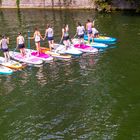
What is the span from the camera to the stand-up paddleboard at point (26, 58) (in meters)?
36.1

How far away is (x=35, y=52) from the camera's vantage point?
3831 centimetres

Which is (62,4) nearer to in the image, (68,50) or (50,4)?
(50,4)

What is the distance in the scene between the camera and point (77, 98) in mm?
27859

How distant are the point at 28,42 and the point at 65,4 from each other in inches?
835

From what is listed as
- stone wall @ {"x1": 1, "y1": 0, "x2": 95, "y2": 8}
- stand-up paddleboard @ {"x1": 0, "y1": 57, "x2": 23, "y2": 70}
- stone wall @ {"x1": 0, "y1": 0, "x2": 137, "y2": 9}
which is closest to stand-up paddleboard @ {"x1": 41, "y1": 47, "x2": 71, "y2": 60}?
stand-up paddleboard @ {"x1": 0, "y1": 57, "x2": 23, "y2": 70}

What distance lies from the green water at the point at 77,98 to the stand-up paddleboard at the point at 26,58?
1084mm

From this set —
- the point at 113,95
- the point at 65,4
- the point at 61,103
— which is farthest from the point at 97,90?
the point at 65,4

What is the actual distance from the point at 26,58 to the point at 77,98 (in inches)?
422

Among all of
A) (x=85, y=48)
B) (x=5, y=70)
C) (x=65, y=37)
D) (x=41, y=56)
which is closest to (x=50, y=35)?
(x=65, y=37)

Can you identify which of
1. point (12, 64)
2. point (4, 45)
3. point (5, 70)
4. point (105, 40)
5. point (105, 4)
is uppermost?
point (105, 4)

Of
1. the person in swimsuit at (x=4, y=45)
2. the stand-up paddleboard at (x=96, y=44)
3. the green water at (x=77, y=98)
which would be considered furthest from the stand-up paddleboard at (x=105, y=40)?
the person in swimsuit at (x=4, y=45)

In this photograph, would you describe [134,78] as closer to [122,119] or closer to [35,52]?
[122,119]

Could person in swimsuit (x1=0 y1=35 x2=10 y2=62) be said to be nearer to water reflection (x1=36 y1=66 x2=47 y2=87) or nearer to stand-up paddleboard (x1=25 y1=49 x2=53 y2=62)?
stand-up paddleboard (x1=25 y1=49 x2=53 y2=62)

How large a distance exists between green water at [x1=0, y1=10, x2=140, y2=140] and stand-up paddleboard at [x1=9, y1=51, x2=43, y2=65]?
1084mm
